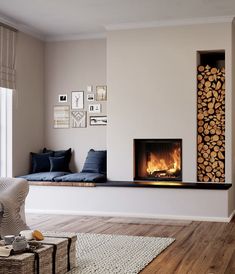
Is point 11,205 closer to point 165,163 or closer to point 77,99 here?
point 165,163

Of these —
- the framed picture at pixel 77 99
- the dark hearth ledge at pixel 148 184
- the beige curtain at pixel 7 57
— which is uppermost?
the beige curtain at pixel 7 57

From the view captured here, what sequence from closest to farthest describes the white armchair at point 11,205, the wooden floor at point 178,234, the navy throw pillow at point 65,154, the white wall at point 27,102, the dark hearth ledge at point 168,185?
the white armchair at point 11,205, the wooden floor at point 178,234, the dark hearth ledge at point 168,185, the white wall at point 27,102, the navy throw pillow at point 65,154

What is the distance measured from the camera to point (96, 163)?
7.98 m

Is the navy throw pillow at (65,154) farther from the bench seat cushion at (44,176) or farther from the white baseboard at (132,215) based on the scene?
the white baseboard at (132,215)

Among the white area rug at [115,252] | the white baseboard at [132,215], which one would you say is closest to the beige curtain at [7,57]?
the white baseboard at [132,215]

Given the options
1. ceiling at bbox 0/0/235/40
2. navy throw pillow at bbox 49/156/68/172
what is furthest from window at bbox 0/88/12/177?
ceiling at bbox 0/0/235/40

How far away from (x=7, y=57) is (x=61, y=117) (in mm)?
1508

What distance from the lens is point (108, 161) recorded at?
7.77 meters

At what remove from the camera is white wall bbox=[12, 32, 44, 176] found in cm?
779

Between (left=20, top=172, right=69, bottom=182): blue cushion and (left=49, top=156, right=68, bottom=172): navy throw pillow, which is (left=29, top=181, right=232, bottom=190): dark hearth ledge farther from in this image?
(left=49, top=156, right=68, bottom=172): navy throw pillow

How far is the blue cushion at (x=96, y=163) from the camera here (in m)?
7.97

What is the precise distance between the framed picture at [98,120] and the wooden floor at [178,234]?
1.67 meters

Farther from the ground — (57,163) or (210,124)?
(210,124)

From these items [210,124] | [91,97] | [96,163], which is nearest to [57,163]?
[96,163]
